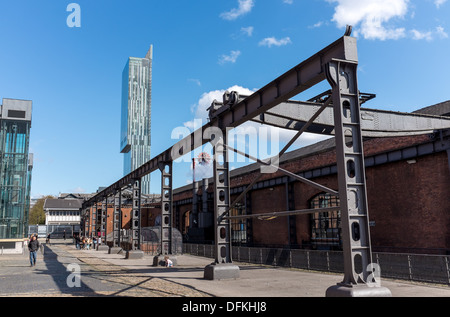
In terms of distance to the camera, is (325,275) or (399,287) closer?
A: (399,287)

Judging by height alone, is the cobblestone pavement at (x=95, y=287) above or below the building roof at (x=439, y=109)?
below

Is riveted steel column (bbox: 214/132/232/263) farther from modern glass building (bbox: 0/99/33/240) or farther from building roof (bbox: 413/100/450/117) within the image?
modern glass building (bbox: 0/99/33/240)

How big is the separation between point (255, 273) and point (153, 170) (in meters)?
11.3

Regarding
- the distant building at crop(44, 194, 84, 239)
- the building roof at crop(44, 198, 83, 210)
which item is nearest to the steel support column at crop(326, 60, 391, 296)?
the distant building at crop(44, 194, 84, 239)

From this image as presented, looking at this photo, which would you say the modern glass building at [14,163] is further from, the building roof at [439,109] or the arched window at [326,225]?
the building roof at [439,109]

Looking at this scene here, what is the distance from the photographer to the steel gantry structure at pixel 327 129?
893 centimetres

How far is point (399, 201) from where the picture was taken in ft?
71.1

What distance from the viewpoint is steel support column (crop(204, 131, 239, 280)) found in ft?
47.3

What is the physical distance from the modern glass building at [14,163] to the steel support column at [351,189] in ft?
121

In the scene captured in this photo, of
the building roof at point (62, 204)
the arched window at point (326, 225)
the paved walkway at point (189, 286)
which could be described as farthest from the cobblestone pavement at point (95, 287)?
the building roof at point (62, 204)

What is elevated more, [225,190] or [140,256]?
[225,190]

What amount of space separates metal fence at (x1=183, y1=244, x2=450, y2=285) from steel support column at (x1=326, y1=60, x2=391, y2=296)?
5505 millimetres
